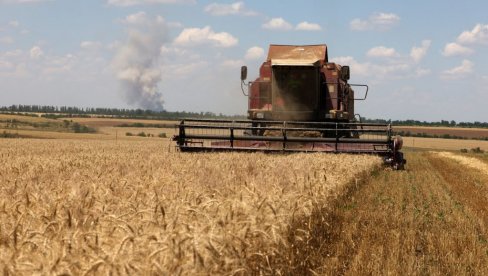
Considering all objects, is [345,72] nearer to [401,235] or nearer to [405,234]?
[405,234]

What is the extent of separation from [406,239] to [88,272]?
5398mm

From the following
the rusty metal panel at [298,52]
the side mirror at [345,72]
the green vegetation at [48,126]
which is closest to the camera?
the side mirror at [345,72]

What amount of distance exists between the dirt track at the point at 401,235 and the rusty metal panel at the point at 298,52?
22.2ft

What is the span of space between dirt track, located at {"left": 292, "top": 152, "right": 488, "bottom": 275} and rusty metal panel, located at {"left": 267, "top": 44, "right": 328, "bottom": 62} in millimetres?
6752

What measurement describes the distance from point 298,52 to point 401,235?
11.5 m

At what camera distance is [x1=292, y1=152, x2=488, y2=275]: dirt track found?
19.4ft

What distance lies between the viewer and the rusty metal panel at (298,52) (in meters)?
18.3

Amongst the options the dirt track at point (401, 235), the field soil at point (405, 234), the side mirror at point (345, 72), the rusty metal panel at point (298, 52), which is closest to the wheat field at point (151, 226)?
the dirt track at point (401, 235)

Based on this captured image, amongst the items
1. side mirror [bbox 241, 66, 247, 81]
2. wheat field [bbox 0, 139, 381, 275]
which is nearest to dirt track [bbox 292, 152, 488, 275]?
wheat field [bbox 0, 139, 381, 275]

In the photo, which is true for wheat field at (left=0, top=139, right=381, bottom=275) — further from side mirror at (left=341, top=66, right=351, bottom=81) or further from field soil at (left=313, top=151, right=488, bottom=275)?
side mirror at (left=341, top=66, right=351, bottom=81)

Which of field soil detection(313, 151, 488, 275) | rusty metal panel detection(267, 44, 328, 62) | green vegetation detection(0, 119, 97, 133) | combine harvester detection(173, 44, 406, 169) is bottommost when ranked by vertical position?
field soil detection(313, 151, 488, 275)

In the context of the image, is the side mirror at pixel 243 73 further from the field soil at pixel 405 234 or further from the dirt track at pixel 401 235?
the dirt track at pixel 401 235

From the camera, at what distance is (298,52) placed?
18359 mm

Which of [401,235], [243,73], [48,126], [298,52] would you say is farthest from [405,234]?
[48,126]
